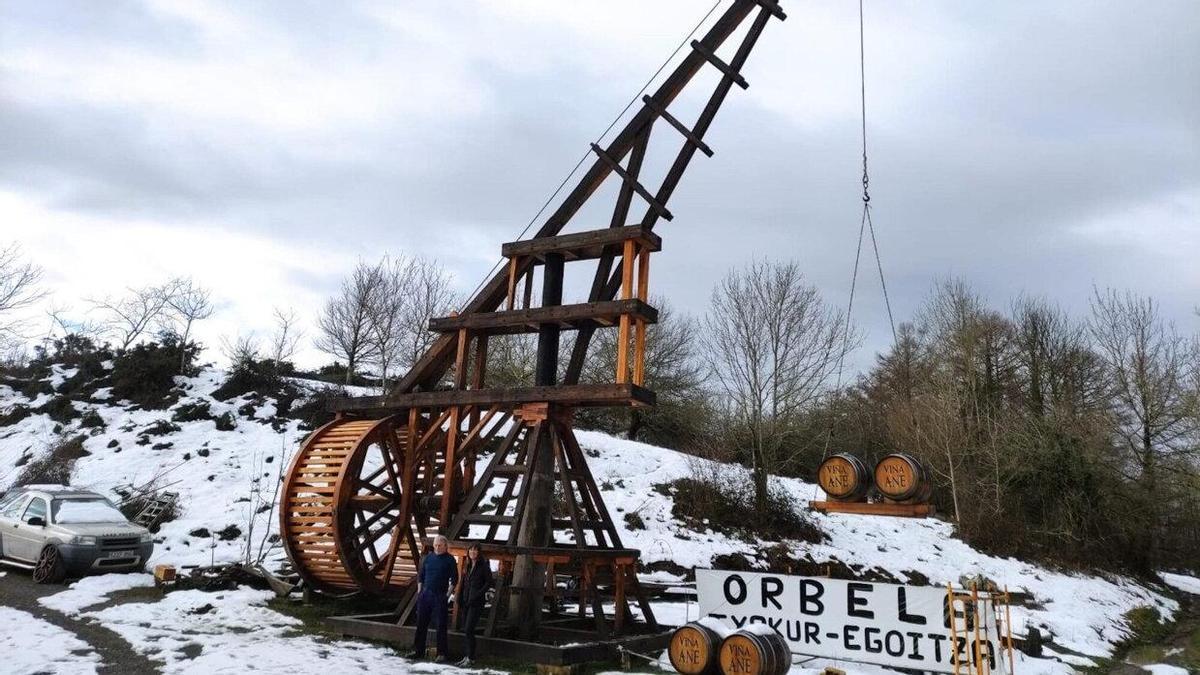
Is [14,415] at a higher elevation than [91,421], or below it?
higher

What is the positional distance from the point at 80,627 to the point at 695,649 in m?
7.80

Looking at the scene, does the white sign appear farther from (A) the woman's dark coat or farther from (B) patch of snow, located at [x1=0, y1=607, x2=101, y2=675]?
(B) patch of snow, located at [x1=0, y1=607, x2=101, y2=675]

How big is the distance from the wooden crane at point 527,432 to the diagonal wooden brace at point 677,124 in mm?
21

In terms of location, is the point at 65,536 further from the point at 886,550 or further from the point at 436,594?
the point at 886,550

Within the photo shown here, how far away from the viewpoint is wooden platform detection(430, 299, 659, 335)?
1007cm

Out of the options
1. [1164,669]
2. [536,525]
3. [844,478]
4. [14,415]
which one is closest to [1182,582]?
[1164,669]

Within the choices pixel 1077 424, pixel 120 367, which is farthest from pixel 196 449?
pixel 1077 424

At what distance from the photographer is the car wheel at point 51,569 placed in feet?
42.6

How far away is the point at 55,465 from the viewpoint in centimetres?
1962

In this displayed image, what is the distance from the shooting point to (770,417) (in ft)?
73.8

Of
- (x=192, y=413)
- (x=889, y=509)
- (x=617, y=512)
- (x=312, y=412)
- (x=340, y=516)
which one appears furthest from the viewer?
(x=312, y=412)

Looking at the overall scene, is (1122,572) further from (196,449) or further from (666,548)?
(196,449)

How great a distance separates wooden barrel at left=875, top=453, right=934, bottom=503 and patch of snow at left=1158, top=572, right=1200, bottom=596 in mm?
26660

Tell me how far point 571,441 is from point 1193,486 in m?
25.7
